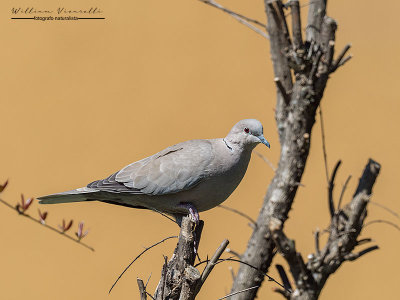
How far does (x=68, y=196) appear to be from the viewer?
12.7ft

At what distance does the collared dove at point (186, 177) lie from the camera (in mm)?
3586

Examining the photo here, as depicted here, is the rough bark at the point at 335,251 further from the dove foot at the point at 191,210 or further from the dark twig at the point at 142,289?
the dove foot at the point at 191,210

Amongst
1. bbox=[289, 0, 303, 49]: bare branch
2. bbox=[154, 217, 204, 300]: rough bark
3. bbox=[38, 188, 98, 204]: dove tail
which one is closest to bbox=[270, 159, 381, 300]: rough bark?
bbox=[154, 217, 204, 300]: rough bark

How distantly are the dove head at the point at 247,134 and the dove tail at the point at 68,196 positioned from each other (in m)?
1.03

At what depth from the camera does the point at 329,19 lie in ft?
8.16

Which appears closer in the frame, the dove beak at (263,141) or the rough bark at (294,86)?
the rough bark at (294,86)

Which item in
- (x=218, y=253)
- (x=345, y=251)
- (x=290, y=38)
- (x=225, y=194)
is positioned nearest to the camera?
(x=345, y=251)

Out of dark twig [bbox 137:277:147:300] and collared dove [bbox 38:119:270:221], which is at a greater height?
collared dove [bbox 38:119:270:221]

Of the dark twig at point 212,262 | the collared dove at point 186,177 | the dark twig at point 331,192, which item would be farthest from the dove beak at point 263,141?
the dark twig at point 331,192

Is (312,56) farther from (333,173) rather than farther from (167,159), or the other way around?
(167,159)

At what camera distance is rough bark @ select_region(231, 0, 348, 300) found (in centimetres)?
251

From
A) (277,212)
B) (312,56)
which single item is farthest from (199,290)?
(312,56)

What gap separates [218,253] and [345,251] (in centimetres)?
67

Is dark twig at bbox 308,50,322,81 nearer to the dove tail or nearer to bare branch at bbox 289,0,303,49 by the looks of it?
bare branch at bbox 289,0,303,49
